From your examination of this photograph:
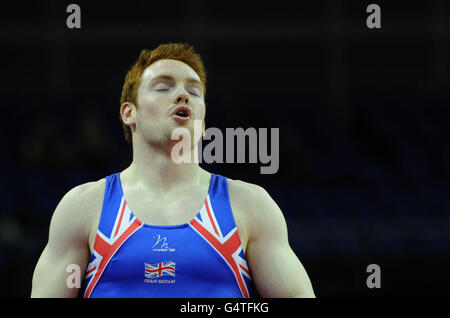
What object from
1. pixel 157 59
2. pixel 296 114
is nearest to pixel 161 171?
pixel 157 59

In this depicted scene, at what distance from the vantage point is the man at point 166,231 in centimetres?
294

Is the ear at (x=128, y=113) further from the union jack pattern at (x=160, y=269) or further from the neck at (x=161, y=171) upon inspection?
the union jack pattern at (x=160, y=269)

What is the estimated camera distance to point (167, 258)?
2.93 m

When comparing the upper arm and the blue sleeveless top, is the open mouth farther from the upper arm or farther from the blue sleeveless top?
the upper arm

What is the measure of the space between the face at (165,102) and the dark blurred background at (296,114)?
4184 mm

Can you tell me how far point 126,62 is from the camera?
535 inches

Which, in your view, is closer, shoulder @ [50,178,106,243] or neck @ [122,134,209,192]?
shoulder @ [50,178,106,243]

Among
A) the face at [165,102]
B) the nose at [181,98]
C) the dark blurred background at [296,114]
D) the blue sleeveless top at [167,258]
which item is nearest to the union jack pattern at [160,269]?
the blue sleeveless top at [167,258]

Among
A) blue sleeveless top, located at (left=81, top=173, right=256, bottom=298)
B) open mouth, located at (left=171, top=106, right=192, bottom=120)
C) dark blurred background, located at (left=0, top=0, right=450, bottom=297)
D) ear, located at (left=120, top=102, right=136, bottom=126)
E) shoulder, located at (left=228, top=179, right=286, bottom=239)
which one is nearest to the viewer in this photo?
blue sleeveless top, located at (left=81, top=173, right=256, bottom=298)

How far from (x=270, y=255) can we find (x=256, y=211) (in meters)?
0.22

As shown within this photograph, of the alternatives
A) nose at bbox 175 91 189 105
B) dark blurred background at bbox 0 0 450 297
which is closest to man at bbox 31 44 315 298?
nose at bbox 175 91 189 105

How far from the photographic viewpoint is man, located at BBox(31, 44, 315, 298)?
116 inches

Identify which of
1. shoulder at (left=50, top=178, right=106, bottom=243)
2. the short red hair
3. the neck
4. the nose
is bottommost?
shoulder at (left=50, top=178, right=106, bottom=243)

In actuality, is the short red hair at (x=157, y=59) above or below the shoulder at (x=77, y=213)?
above
